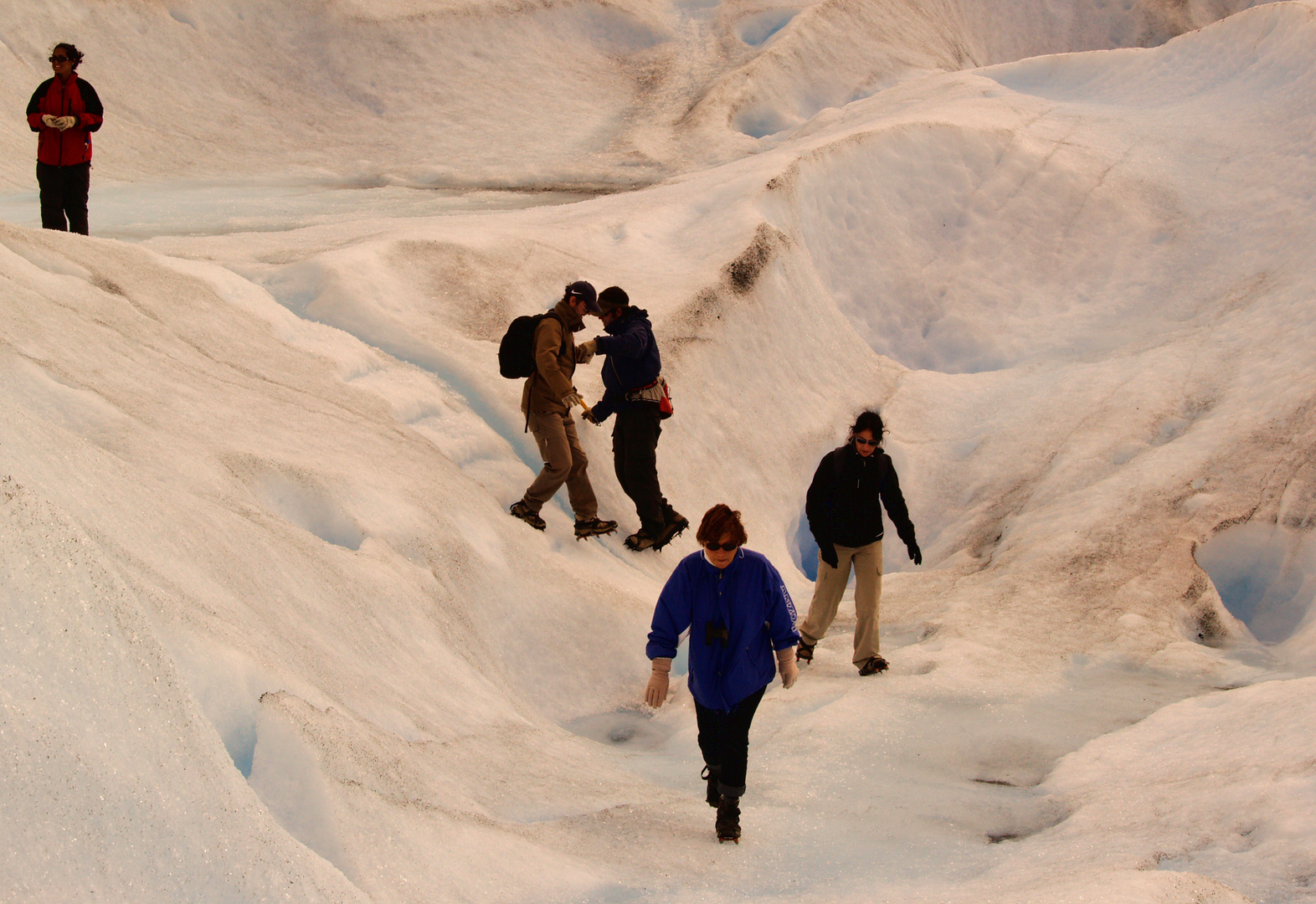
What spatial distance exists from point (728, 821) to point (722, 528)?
1585mm

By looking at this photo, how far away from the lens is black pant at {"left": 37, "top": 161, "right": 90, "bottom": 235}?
33.2ft

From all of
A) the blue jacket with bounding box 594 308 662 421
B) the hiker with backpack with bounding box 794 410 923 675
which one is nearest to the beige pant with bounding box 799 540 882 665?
the hiker with backpack with bounding box 794 410 923 675

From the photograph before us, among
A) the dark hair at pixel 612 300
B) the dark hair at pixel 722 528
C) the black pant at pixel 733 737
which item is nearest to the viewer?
the dark hair at pixel 722 528

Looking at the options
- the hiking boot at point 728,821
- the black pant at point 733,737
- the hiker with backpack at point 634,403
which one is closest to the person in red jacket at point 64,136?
the hiker with backpack at point 634,403

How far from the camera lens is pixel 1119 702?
7.88m

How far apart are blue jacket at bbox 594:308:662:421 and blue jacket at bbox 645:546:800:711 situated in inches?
140

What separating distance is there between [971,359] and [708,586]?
34.2 feet

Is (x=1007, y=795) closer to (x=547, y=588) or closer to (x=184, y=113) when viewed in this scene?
(x=547, y=588)

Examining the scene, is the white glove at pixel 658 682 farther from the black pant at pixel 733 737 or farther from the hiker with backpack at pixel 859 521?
the hiker with backpack at pixel 859 521

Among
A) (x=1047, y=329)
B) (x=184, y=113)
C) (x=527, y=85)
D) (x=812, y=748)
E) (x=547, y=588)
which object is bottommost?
(x=812, y=748)

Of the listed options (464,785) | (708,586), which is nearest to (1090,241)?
(708,586)

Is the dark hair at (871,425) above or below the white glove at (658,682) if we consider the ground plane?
above

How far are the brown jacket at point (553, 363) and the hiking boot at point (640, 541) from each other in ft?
4.79

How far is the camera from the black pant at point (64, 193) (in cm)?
1012
